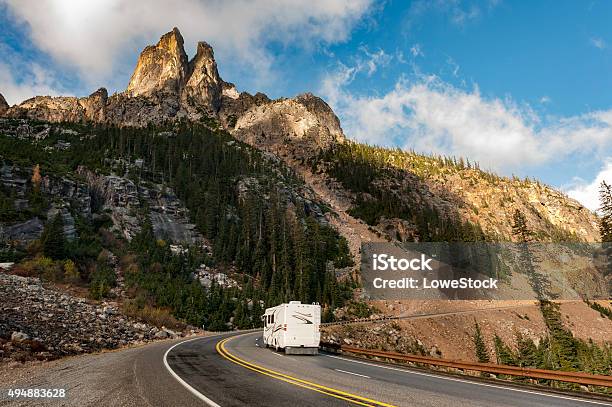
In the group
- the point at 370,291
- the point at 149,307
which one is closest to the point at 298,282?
the point at 370,291

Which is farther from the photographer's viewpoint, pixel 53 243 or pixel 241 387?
pixel 53 243

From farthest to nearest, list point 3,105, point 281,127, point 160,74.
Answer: point 160,74 < point 281,127 < point 3,105

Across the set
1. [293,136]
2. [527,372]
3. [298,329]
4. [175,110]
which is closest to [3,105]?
[175,110]

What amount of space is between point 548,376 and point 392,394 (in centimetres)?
819

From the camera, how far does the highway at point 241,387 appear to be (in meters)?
9.35

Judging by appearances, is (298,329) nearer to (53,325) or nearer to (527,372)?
(527,372)

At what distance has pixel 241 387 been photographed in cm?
1111

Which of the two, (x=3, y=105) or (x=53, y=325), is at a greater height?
(x=3, y=105)

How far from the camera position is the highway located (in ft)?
30.7

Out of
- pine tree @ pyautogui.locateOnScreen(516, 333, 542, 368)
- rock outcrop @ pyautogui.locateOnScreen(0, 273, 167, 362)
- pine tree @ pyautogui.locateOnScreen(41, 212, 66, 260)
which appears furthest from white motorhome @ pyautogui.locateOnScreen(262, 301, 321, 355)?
pine tree @ pyautogui.locateOnScreen(41, 212, 66, 260)

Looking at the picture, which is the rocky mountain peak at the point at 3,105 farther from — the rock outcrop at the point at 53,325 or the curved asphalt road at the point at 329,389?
the curved asphalt road at the point at 329,389

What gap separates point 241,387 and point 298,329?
13099 millimetres

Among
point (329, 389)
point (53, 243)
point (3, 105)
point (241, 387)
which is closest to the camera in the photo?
point (329, 389)

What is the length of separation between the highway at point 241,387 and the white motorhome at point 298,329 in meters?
6.80
